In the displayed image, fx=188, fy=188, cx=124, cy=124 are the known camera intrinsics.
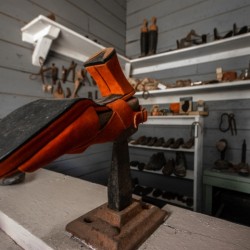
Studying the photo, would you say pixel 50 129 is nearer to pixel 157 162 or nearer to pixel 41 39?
pixel 41 39

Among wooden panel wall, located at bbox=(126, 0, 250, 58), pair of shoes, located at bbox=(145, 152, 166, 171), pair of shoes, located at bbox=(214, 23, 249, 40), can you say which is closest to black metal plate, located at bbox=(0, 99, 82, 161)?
pair of shoes, located at bbox=(145, 152, 166, 171)

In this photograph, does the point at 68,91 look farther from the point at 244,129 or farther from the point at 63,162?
the point at 244,129

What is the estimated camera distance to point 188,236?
410 millimetres

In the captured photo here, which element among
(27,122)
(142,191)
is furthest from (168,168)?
(27,122)

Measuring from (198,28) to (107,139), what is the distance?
1765 mm

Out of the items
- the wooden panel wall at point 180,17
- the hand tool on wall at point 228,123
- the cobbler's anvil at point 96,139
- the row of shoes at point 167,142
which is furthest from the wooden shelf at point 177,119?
the cobbler's anvil at point 96,139

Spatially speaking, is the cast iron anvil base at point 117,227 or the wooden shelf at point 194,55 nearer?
the cast iron anvil base at point 117,227

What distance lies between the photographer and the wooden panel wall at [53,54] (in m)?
1.10

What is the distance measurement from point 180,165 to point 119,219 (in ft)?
4.28

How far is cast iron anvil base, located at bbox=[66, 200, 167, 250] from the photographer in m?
0.36

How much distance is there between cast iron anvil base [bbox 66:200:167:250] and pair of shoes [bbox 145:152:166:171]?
1.18 metres

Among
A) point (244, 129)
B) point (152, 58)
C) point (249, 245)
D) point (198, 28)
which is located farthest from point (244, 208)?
point (198, 28)

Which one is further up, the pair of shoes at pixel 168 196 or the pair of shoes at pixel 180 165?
the pair of shoes at pixel 180 165

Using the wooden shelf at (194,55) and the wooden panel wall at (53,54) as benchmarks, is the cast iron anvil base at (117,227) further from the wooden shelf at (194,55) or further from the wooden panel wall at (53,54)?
the wooden shelf at (194,55)
